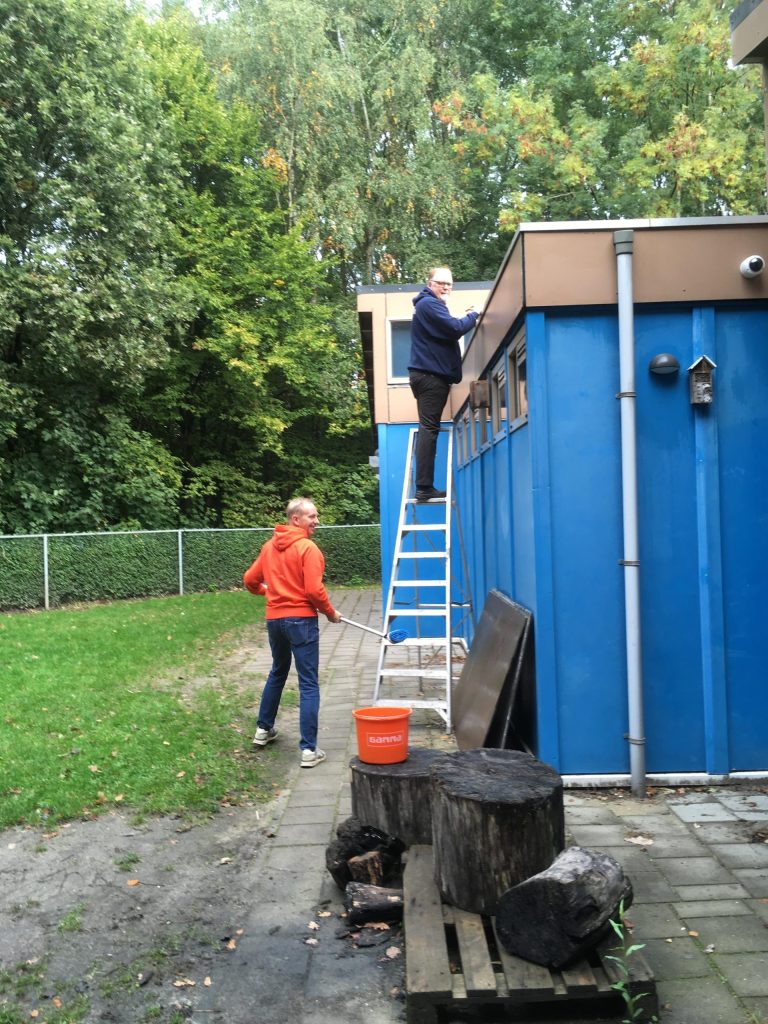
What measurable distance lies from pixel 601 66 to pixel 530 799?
22.8m

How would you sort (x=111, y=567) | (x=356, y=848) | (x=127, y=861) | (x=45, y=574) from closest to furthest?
(x=356, y=848) < (x=127, y=861) < (x=45, y=574) < (x=111, y=567)

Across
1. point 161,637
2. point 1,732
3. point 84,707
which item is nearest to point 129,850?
point 1,732

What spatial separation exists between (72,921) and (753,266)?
5.11m

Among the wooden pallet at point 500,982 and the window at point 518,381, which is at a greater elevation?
the window at point 518,381

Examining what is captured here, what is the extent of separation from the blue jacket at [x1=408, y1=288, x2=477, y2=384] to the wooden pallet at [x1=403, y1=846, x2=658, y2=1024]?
5.56 meters

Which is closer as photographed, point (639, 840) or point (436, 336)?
point (639, 840)

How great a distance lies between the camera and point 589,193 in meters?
22.8

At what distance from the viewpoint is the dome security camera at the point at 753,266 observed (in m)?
5.33

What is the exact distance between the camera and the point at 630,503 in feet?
17.6

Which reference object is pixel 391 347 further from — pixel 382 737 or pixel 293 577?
pixel 382 737

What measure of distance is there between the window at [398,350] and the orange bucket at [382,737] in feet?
32.2

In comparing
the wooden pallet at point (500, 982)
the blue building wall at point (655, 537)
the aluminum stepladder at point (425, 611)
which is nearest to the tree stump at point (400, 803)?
the wooden pallet at point (500, 982)

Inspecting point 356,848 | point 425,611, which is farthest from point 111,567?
point 356,848

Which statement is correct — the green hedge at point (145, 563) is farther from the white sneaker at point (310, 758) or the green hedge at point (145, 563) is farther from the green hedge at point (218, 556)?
the white sneaker at point (310, 758)
